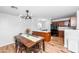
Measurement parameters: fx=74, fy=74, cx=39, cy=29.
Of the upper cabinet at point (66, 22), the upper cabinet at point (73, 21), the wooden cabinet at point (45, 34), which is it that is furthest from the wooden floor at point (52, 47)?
the upper cabinet at point (73, 21)

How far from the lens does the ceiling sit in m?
1.19

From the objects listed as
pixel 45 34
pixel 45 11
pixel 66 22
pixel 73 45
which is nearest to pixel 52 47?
pixel 45 34

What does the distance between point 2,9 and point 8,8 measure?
0.10 metres

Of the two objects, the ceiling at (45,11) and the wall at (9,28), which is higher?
the ceiling at (45,11)

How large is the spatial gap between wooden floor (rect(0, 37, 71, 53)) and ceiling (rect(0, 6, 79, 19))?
0.46 m

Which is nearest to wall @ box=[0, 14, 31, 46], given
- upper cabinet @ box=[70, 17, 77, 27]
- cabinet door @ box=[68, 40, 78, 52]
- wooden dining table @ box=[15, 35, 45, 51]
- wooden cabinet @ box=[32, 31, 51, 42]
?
wooden dining table @ box=[15, 35, 45, 51]

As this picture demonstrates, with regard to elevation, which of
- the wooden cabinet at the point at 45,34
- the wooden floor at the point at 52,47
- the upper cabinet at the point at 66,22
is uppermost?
the upper cabinet at the point at 66,22

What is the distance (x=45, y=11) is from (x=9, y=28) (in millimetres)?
705

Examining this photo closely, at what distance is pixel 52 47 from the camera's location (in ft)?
4.61

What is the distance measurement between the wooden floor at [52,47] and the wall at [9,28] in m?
0.09

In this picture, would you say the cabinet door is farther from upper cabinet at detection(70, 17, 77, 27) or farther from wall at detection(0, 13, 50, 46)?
wall at detection(0, 13, 50, 46)

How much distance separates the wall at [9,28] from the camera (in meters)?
1.28

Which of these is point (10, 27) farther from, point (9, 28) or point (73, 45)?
point (73, 45)

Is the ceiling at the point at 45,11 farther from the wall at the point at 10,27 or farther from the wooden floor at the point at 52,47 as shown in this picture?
the wooden floor at the point at 52,47
